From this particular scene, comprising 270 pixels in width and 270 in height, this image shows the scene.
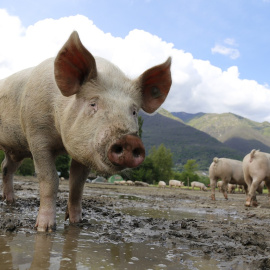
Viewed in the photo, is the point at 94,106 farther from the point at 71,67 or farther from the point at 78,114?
the point at 71,67

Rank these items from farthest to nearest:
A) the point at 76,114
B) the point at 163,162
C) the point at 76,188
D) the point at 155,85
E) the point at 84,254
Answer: the point at 163,162 < the point at 76,188 < the point at 155,85 < the point at 76,114 < the point at 84,254

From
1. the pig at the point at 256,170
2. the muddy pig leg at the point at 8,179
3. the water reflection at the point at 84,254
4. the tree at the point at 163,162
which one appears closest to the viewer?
the water reflection at the point at 84,254

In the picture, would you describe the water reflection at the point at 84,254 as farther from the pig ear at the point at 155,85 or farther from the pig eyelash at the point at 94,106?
the pig ear at the point at 155,85

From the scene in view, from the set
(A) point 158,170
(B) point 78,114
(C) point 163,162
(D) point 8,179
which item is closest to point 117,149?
(B) point 78,114

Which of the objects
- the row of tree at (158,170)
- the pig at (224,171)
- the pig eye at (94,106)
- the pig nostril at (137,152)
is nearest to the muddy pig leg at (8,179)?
the pig eye at (94,106)

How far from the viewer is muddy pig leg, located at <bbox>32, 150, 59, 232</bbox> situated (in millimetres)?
3625

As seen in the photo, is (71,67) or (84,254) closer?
(84,254)

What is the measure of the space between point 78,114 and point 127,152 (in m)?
0.94

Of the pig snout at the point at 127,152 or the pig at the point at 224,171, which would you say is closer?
the pig snout at the point at 127,152

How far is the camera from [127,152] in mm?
2697

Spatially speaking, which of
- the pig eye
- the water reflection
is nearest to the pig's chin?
the pig eye

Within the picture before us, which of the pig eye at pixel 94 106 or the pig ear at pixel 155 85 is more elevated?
the pig ear at pixel 155 85

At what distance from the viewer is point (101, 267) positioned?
228cm

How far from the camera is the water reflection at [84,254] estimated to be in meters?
2.28
